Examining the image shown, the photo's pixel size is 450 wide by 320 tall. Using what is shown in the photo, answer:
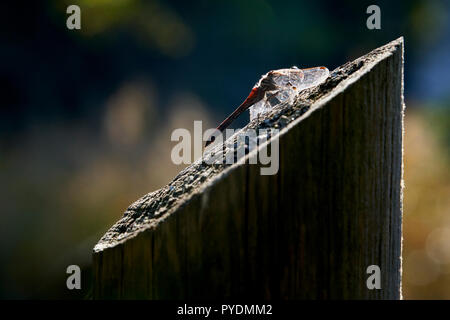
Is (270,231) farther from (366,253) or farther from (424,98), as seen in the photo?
(424,98)

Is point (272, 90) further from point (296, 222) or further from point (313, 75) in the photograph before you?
point (296, 222)

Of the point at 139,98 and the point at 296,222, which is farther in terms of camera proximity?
the point at 139,98

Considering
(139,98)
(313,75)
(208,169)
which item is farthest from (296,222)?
(139,98)

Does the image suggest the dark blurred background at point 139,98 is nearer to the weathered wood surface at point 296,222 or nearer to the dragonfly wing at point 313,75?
the dragonfly wing at point 313,75

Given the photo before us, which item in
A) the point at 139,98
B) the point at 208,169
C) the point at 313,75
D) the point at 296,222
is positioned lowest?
the point at 296,222

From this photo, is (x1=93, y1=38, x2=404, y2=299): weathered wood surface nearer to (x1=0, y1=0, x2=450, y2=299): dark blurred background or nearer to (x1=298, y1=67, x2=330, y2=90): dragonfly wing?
(x1=298, y1=67, x2=330, y2=90): dragonfly wing

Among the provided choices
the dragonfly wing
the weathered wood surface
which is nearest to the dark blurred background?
the dragonfly wing

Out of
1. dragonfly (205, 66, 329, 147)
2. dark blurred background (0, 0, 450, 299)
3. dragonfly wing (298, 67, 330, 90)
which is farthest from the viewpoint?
dark blurred background (0, 0, 450, 299)
